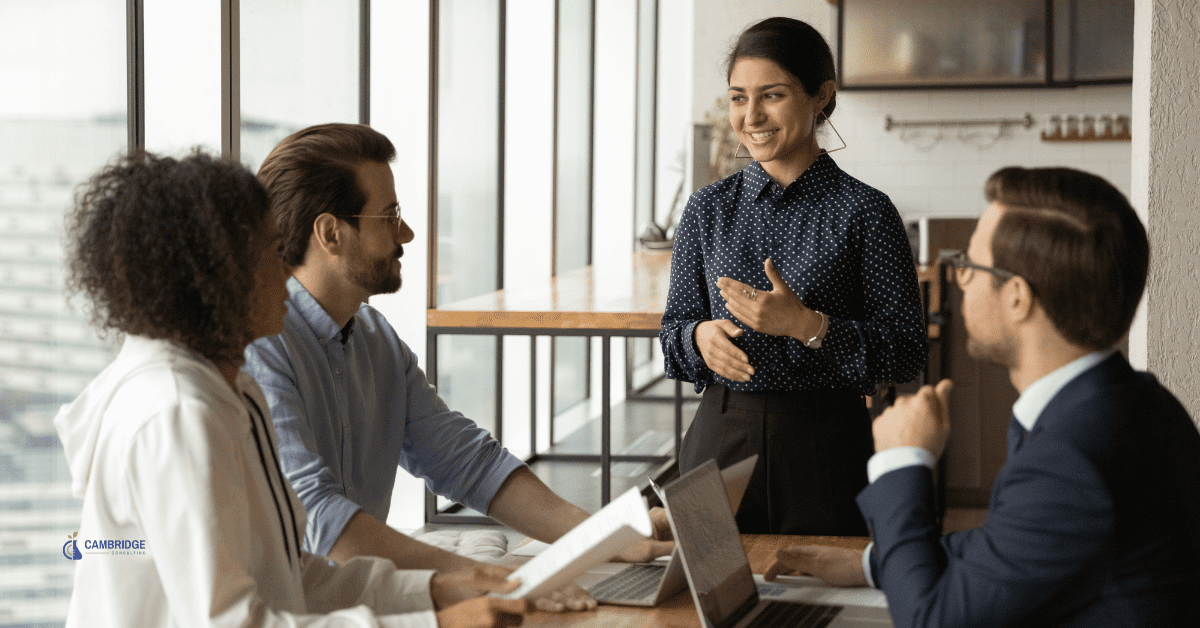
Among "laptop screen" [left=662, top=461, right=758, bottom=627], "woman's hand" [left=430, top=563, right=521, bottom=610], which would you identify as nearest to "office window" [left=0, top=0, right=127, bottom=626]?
"woman's hand" [left=430, top=563, right=521, bottom=610]

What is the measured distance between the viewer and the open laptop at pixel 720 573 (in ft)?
4.22

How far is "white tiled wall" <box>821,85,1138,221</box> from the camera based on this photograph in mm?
6953

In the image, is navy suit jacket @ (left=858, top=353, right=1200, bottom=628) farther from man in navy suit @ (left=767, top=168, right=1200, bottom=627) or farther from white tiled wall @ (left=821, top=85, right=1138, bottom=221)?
white tiled wall @ (left=821, top=85, right=1138, bottom=221)

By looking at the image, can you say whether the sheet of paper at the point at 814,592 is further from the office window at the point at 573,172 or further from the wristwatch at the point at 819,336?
the office window at the point at 573,172

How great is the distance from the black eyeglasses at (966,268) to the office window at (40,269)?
189cm

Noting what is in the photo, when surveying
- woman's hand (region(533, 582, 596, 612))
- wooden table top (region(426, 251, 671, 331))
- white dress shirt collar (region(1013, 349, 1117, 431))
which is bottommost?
woman's hand (region(533, 582, 596, 612))

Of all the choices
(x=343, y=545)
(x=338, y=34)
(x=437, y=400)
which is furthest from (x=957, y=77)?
(x=343, y=545)

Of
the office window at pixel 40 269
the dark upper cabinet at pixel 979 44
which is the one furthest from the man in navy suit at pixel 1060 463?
the dark upper cabinet at pixel 979 44

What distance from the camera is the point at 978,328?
1.21 meters

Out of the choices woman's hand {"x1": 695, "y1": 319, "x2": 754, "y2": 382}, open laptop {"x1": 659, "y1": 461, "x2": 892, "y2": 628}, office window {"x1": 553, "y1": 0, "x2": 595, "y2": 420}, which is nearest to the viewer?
Result: open laptop {"x1": 659, "y1": 461, "x2": 892, "y2": 628}

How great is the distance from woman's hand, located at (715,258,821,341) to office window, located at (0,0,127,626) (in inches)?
58.1

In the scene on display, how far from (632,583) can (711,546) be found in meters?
0.18

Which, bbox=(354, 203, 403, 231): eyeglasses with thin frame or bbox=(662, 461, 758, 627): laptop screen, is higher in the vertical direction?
bbox=(354, 203, 403, 231): eyeglasses with thin frame

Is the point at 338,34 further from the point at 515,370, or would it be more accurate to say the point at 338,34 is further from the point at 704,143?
the point at 704,143
